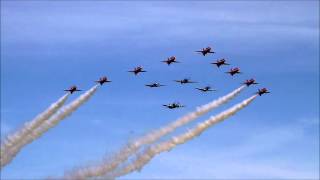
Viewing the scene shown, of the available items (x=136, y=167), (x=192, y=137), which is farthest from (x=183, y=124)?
(x=136, y=167)

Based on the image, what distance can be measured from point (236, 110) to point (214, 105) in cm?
592

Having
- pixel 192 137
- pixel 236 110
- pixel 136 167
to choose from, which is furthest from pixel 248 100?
pixel 136 167

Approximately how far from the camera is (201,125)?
198500 millimetres

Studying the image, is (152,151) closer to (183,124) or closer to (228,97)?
(183,124)

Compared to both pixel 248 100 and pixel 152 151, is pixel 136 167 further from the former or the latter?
pixel 248 100

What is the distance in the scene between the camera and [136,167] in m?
198

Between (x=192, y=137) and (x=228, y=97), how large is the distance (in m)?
14.3

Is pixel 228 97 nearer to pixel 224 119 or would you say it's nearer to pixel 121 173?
pixel 224 119

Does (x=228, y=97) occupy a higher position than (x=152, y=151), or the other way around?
(x=228, y=97)

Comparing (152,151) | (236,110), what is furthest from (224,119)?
(152,151)

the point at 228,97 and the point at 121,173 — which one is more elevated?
the point at 228,97

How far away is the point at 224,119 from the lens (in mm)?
198125

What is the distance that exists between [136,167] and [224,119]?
86.4 ft

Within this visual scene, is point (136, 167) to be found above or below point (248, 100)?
below
